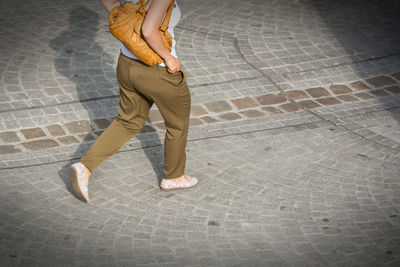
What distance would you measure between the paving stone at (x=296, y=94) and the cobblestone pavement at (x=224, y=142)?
29 mm

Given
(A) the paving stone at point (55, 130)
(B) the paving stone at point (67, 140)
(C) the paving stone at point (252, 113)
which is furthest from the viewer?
(C) the paving stone at point (252, 113)

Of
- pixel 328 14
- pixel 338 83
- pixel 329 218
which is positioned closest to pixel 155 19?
pixel 329 218

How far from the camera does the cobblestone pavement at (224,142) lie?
14.3 ft

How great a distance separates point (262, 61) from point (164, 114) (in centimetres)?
315

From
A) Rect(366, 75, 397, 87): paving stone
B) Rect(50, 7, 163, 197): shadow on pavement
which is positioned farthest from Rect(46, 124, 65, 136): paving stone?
Rect(366, 75, 397, 87): paving stone

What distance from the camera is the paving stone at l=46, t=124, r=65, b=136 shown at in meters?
Result: 5.91

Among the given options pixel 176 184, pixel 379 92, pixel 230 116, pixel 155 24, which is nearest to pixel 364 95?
pixel 379 92

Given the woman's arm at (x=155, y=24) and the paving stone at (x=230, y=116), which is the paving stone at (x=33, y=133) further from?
the woman's arm at (x=155, y=24)

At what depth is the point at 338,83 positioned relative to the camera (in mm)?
7074

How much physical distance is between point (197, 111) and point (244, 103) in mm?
527

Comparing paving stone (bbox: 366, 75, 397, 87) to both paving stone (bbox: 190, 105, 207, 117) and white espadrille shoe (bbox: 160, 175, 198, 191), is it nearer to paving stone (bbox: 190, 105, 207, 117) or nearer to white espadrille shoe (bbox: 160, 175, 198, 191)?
paving stone (bbox: 190, 105, 207, 117)

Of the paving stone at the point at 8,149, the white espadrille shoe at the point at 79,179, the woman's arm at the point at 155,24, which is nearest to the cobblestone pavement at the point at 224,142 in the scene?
the paving stone at the point at 8,149

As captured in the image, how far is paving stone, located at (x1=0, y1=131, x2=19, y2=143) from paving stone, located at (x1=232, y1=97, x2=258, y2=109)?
222 cm

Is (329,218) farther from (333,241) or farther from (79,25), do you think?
(79,25)
